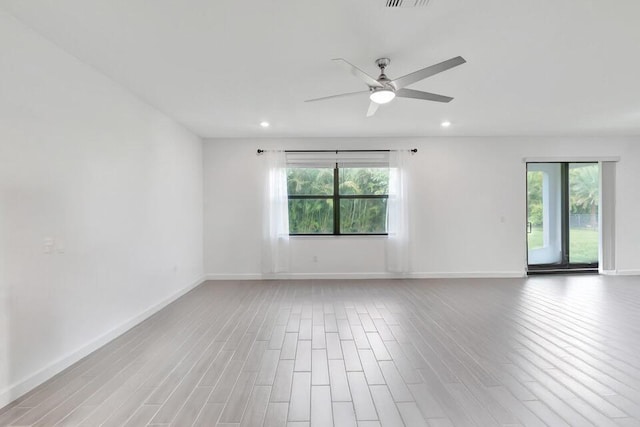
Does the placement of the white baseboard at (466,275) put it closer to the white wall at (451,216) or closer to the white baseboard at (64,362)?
the white wall at (451,216)

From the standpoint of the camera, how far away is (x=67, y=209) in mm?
2453

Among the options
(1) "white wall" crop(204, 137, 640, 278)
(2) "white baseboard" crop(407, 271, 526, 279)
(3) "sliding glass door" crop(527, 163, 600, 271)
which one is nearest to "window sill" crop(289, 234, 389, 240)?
(1) "white wall" crop(204, 137, 640, 278)

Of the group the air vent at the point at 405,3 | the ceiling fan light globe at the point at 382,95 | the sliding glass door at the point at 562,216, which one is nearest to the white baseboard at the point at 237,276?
the ceiling fan light globe at the point at 382,95

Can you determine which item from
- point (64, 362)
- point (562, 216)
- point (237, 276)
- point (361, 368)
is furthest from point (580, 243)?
Result: point (64, 362)

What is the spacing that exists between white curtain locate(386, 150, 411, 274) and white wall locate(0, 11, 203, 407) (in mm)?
3604

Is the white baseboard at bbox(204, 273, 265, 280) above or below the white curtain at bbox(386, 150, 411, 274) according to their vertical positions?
below

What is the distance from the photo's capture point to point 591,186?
5.80 metres

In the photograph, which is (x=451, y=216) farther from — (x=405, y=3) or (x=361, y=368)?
(x=405, y=3)

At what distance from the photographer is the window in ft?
18.2

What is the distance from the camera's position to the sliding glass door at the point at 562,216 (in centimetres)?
580

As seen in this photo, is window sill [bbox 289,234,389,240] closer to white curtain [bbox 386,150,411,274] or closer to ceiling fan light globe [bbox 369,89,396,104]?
white curtain [bbox 386,150,411,274]

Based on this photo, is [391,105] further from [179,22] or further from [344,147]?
[179,22]

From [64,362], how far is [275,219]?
3347mm

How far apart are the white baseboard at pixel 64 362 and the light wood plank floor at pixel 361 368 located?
5cm
